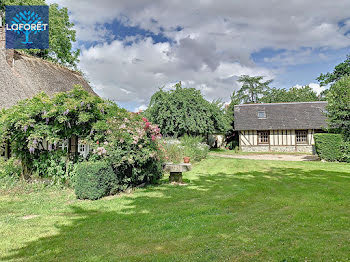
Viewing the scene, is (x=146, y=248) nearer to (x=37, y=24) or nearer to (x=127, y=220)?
(x=127, y=220)

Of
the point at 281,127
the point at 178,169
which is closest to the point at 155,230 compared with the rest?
the point at 178,169

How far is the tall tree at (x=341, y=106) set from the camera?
14031 millimetres

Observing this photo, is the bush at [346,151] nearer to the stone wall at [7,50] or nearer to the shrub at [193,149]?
the shrub at [193,149]

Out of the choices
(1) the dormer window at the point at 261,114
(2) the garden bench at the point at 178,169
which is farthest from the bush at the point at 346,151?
(1) the dormer window at the point at 261,114

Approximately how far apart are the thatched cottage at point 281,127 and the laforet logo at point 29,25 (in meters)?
17.8

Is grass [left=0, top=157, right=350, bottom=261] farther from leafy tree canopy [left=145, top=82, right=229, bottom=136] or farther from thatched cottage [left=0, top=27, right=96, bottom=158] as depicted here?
leafy tree canopy [left=145, top=82, right=229, bottom=136]

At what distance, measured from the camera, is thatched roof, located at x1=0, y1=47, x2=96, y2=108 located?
37.2ft

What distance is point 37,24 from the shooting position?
63.8ft

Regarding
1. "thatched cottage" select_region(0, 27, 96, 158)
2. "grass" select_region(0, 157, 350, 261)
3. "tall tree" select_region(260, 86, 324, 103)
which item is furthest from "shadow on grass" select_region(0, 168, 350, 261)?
"tall tree" select_region(260, 86, 324, 103)

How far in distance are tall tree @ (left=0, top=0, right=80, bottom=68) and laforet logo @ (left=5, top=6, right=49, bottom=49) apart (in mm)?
489

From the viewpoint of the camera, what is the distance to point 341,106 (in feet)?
46.3

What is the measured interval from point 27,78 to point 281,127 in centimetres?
1969

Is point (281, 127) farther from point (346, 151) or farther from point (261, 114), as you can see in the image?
point (346, 151)

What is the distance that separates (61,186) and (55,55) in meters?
18.4
